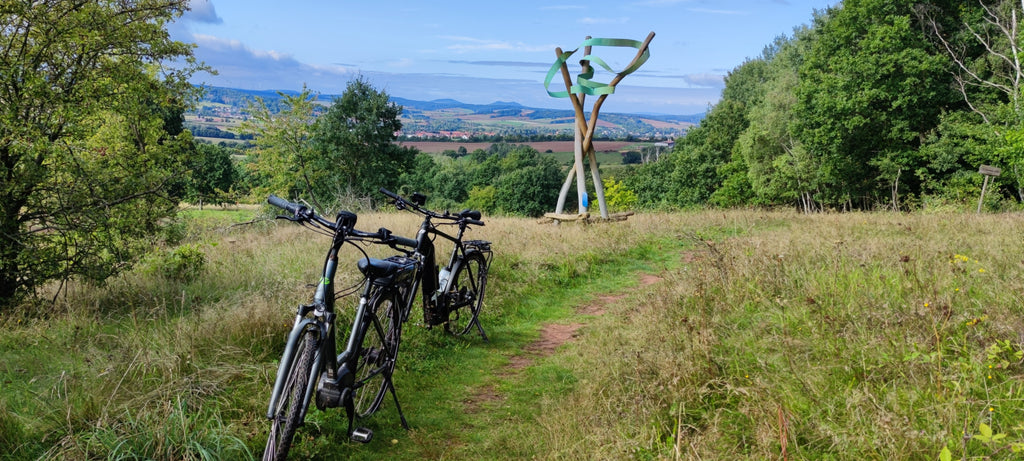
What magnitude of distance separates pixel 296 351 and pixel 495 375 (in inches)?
102

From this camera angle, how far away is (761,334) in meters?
4.38

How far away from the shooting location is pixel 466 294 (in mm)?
6402

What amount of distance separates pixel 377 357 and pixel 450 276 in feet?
6.43

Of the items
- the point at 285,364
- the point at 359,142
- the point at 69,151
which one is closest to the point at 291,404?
the point at 285,364

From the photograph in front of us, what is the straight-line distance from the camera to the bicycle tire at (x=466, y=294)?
6254 mm

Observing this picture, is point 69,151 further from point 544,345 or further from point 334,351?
point 544,345

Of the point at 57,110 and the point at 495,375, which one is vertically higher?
the point at 57,110

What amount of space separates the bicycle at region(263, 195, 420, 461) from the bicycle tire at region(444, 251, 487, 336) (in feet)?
5.18

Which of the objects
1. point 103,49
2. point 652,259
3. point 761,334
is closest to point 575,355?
point 761,334

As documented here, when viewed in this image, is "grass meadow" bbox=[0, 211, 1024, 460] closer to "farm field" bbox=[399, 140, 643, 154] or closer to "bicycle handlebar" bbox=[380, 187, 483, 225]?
"bicycle handlebar" bbox=[380, 187, 483, 225]

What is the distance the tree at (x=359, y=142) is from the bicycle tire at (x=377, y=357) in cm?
3138

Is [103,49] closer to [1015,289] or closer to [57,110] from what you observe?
[57,110]

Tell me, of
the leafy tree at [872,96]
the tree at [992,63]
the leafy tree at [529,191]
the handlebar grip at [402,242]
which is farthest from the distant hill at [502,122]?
the handlebar grip at [402,242]

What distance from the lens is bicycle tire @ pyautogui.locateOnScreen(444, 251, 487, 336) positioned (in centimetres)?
625
